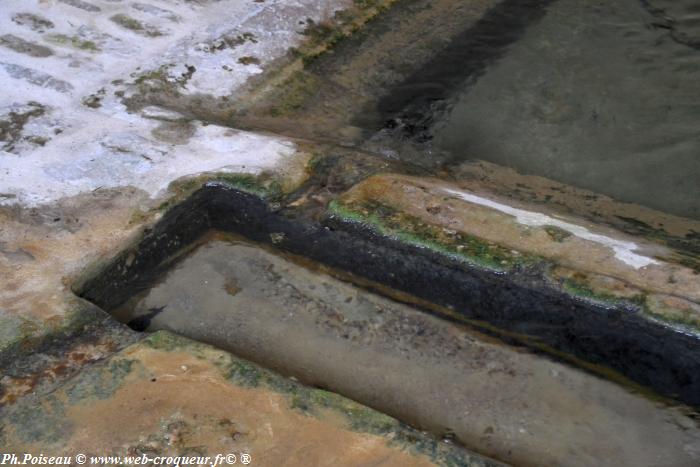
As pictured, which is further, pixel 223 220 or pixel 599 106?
pixel 599 106

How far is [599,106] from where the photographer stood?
3.96 meters

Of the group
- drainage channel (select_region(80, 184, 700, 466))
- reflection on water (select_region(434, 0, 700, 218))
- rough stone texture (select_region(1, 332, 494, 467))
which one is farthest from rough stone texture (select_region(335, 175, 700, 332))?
rough stone texture (select_region(1, 332, 494, 467))

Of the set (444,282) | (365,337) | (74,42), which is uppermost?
(74,42)

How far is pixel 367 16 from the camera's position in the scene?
15.0 ft

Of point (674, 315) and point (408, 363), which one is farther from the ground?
point (674, 315)

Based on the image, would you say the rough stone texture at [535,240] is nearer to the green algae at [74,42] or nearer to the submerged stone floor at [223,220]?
the submerged stone floor at [223,220]

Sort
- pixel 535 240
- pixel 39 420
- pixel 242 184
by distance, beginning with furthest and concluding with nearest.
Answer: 1. pixel 242 184
2. pixel 535 240
3. pixel 39 420

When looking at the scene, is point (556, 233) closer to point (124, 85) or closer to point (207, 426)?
point (207, 426)

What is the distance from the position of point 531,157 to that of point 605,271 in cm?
106

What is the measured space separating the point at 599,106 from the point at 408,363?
6.21 ft

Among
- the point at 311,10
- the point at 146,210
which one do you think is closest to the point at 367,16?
the point at 311,10

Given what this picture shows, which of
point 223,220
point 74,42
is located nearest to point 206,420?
point 223,220

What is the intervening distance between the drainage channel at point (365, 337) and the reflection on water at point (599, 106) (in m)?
1.00

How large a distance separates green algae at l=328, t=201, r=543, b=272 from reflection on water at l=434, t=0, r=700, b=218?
84 cm
